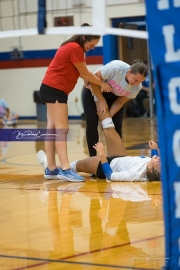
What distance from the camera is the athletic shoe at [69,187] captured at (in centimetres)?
A: 526

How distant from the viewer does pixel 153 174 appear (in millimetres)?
5473

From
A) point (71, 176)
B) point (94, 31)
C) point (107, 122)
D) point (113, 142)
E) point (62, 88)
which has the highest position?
point (94, 31)

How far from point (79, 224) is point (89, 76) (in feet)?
7.02

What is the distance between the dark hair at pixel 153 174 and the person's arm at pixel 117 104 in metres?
0.93

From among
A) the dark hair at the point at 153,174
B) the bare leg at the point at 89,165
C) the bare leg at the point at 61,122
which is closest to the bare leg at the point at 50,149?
the bare leg at the point at 61,122

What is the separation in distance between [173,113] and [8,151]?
21.6ft

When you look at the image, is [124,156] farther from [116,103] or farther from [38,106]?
[38,106]

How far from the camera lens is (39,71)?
16812mm

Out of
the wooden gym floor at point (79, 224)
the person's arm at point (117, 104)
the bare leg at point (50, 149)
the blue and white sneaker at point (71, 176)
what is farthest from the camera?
the person's arm at point (117, 104)

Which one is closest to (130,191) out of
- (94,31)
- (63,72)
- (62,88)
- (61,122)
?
(61,122)

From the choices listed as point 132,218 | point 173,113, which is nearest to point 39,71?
point 132,218

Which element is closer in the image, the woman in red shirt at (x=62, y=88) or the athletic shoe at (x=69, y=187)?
the athletic shoe at (x=69, y=187)

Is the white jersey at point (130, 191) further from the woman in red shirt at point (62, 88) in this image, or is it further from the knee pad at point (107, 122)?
the knee pad at point (107, 122)

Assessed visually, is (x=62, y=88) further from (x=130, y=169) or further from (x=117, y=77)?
(x=130, y=169)
